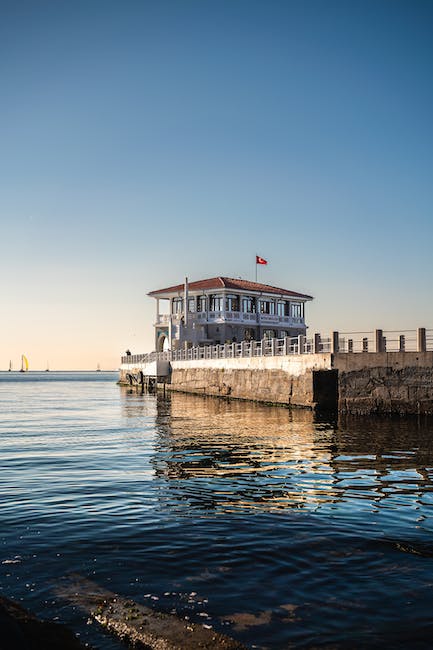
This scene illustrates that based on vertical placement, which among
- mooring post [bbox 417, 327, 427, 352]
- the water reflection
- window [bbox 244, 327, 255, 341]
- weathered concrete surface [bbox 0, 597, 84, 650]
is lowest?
the water reflection

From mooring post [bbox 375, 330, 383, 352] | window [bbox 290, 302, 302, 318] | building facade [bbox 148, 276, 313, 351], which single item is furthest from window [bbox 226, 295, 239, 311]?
mooring post [bbox 375, 330, 383, 352]

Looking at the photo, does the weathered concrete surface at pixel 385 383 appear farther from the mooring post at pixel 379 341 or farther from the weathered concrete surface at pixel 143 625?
the weathered concrete surface at pixel 143 625

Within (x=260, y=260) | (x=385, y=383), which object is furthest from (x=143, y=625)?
(x=260, y=260)

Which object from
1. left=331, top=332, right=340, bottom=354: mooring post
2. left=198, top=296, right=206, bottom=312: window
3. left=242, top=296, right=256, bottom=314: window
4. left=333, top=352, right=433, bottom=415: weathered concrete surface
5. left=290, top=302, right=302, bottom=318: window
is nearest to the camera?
left=333, top=352, right=433, bottom=415: weathered concrete surface

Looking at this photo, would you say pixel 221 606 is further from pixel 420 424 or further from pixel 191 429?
pixel 420 424

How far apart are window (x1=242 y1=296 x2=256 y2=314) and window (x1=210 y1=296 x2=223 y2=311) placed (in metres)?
2.54

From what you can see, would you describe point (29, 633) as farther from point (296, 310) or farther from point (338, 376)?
point (296, 310)

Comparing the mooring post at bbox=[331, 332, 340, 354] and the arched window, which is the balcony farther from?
the mooring post at bbox=[331, 332, 340, 354]

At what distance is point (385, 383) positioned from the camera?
24422mm

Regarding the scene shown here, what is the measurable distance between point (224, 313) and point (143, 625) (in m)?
49.7

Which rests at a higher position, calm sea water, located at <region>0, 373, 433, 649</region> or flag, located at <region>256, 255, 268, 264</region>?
flag, located at <region>256, 255, 268, 264</region>

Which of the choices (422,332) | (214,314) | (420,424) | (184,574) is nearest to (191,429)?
(420,424)

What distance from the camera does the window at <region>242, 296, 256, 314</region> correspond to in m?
56.6

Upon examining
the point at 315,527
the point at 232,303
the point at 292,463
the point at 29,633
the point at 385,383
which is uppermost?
the point at 232,303
